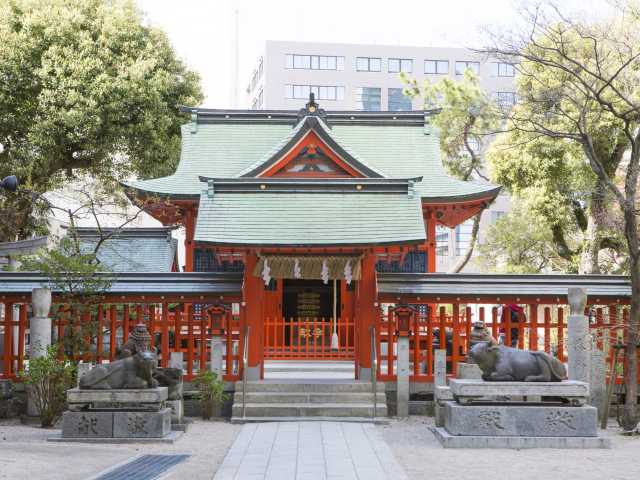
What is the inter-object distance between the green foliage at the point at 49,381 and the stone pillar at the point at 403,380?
22.6 ft

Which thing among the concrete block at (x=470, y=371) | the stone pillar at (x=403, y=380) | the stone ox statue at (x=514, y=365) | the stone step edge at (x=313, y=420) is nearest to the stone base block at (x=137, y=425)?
the stone step edge at (x=313, y=420)

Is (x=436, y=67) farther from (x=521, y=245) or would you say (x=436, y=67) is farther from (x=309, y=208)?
(x=309, y=208)

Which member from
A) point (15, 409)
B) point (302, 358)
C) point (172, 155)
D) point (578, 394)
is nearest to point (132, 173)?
point (172, 155)

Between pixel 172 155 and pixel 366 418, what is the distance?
19022 mm

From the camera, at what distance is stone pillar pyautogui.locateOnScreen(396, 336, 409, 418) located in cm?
1731

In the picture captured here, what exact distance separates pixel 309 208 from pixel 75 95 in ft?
48.1

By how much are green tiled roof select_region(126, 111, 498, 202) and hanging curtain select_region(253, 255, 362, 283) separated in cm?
600

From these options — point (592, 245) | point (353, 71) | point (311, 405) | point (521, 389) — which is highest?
point (353, 71)

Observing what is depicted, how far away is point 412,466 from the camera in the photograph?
1150 cm

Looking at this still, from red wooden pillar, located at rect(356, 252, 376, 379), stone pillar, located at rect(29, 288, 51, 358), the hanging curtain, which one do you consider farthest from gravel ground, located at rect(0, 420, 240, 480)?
the hanging curtain

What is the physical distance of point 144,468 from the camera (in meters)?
11.0

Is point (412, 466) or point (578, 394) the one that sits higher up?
point (578, 394)

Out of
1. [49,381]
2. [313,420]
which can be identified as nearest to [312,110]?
[313,420]

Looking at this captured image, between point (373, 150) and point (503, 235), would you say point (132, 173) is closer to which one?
point (373, 150)
